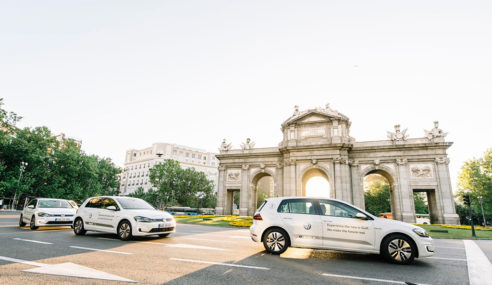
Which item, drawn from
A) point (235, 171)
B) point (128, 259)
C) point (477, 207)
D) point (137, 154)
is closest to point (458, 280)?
point (128, 259)

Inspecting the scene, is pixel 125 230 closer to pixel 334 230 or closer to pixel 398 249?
pixel 334 230

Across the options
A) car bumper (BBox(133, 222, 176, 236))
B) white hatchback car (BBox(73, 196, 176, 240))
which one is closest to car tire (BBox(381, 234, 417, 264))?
car bumper (BBox(133, 222, 176, 236))

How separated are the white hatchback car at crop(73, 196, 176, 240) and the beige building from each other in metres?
74.9

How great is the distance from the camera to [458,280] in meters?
5.17

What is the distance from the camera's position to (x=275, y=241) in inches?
299

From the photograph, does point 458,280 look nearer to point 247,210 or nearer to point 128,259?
point 128,259

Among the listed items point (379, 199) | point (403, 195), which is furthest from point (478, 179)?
point (379, 199)

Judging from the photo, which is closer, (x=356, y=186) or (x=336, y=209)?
(x=336, y=209)

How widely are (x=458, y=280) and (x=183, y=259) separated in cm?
608

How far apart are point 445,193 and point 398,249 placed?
2880cm

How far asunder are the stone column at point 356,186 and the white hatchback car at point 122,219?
2704cm

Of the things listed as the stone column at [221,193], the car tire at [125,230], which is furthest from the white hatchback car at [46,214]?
the stone column at [221,193]

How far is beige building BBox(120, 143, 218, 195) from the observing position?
85.0 metres

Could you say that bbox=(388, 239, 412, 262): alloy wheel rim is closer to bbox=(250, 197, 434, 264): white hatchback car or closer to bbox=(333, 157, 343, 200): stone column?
bbox=(250, 197, 434, 264): white hatchback car
